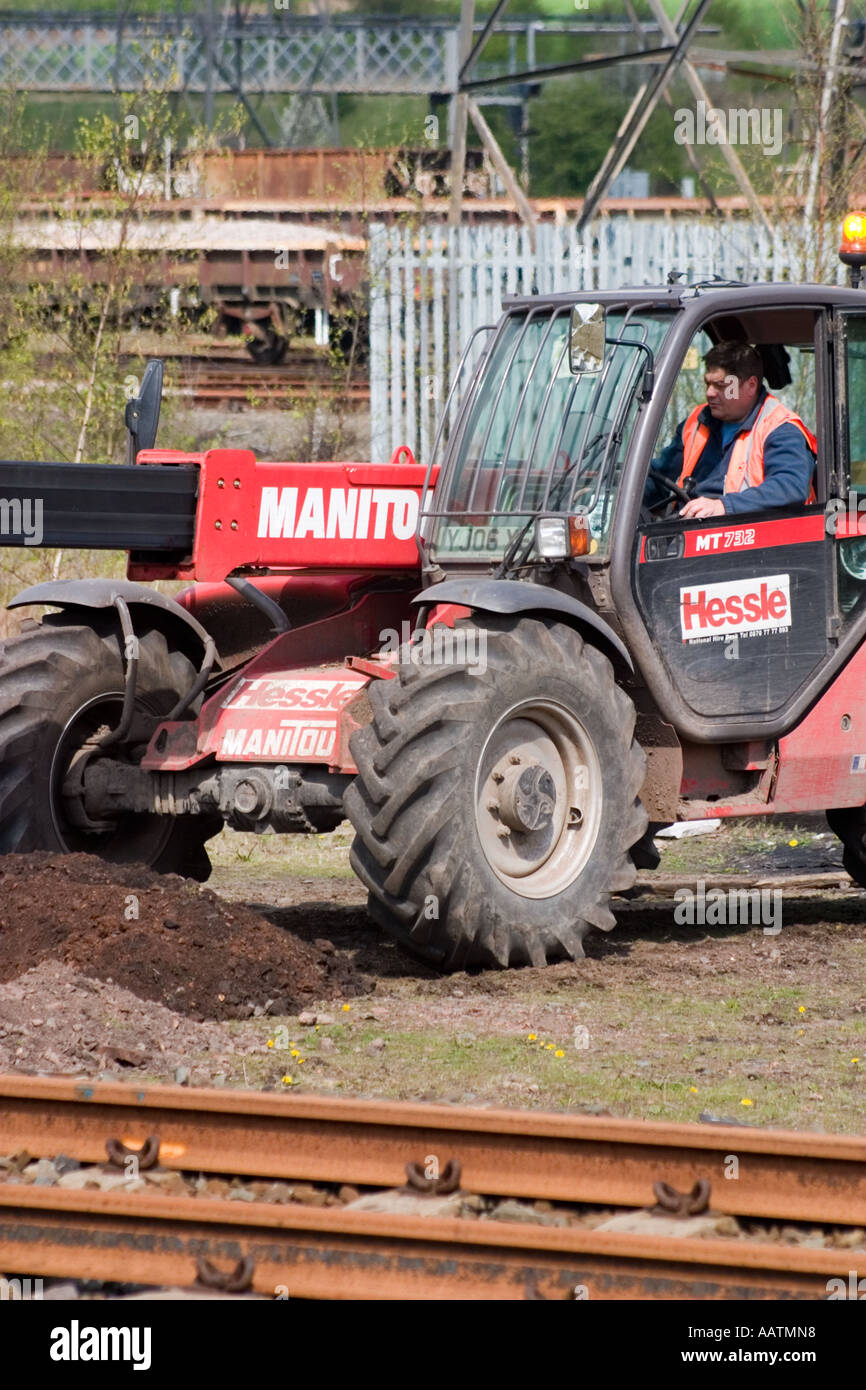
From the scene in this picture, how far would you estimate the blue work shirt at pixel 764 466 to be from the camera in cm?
844

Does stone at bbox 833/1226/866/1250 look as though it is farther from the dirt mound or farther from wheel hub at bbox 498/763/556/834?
wheel hub at bbox 498/763/556/834

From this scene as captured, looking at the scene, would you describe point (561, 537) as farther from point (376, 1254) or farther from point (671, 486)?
point (376, 1254)

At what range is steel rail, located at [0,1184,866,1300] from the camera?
4121mm

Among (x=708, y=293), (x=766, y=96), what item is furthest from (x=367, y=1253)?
(x=766, y=96)

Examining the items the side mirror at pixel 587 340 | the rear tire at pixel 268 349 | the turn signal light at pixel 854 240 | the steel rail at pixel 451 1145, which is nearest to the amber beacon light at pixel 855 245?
the turn signal light at pixel 854 240

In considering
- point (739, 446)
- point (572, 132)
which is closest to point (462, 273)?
point (739, 446)

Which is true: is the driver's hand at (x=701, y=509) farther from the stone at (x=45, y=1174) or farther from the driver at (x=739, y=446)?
the stone at (x=45, y=1174)

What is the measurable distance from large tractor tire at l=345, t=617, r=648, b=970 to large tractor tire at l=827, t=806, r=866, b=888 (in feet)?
6.20

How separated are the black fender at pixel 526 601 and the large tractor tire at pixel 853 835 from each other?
199 centimetres

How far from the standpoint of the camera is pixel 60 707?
8.23m

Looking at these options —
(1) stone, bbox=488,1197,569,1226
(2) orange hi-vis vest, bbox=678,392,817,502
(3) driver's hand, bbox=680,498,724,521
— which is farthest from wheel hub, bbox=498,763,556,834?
(1) stone, bbox=488,1197,569,1226

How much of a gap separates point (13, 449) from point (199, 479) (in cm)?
1053

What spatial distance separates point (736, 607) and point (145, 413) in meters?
2.68

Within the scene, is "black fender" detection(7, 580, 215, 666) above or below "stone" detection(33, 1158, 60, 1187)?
above
